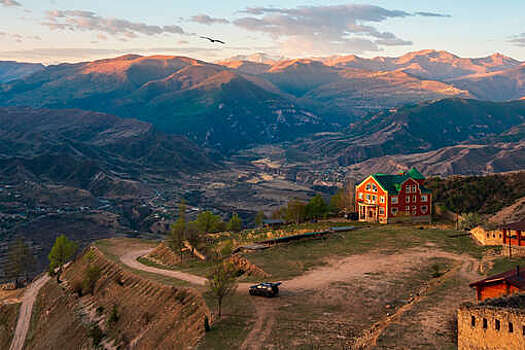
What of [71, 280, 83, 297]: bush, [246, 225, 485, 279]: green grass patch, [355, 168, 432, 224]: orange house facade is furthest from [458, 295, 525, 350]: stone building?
[355, 168, 432, 224]: orange house facade

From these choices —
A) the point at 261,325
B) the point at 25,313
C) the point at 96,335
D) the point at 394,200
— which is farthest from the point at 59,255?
the point at 261,325

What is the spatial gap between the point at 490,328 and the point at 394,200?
73.5 m

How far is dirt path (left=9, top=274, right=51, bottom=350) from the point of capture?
74375 millimetres

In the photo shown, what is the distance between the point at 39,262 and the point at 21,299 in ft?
230

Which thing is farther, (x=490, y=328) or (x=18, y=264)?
(x=18, y=264)

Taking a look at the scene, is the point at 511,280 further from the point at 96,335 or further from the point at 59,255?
the point at 59,255

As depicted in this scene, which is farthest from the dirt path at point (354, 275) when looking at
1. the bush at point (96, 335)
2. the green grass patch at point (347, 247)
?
the bush at point (96, 335)

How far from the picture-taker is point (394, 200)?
333 feet

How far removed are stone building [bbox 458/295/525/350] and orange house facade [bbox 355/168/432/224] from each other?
69.7m

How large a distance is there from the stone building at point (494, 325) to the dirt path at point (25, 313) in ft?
212

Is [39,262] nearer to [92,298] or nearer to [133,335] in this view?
[92,298]

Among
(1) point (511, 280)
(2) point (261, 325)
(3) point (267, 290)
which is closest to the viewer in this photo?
(1) point (511, 280)

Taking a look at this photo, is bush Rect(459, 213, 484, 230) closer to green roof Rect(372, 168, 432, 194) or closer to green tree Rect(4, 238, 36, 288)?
green roof Rect(372, 168, 432, 194)

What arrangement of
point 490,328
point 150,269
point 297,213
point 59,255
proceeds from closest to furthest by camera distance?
point 490,328 < point 150,269 < point 59,255 < point 297,213
